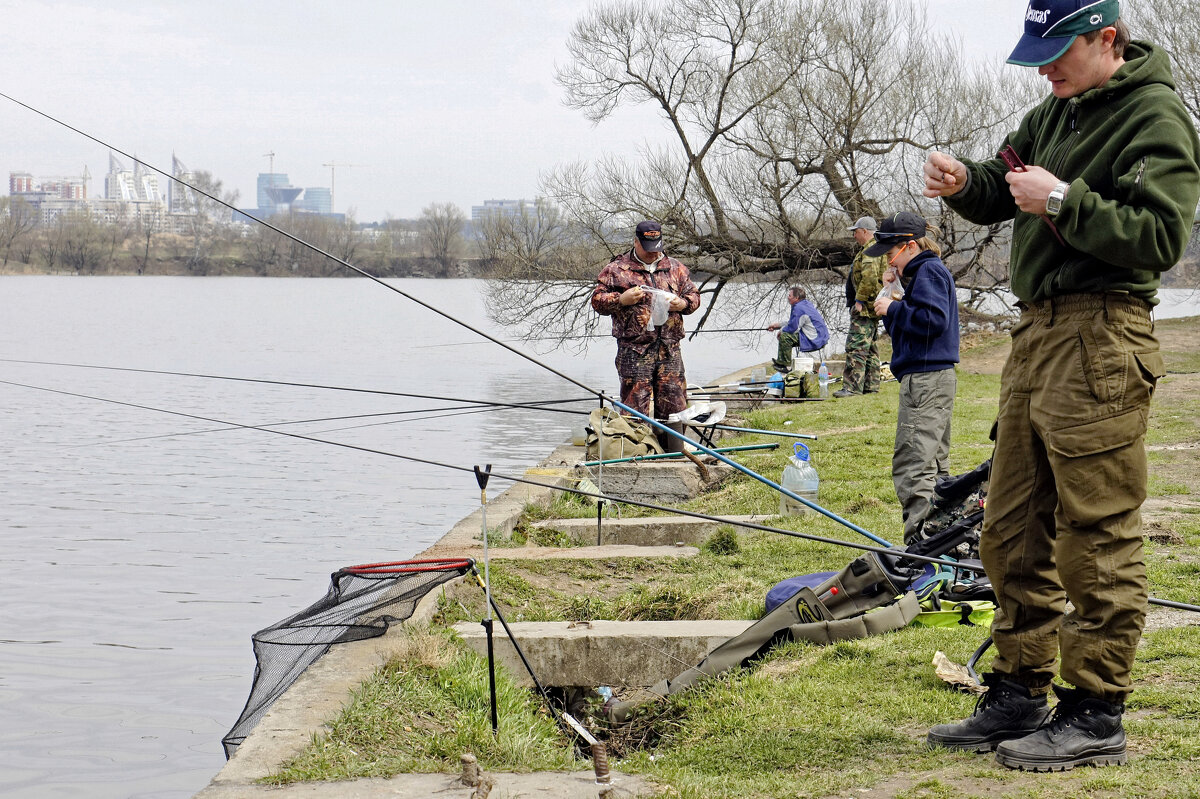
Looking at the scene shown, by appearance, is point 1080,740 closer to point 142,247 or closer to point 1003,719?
point 1003,719

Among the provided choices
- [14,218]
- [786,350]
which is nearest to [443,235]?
[14,218]

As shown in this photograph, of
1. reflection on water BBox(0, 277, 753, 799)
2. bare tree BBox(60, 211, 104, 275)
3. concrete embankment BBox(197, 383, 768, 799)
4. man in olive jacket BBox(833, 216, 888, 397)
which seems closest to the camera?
concrete embankment BBox(197, 383, 768, 799)

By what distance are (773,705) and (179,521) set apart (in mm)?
8573

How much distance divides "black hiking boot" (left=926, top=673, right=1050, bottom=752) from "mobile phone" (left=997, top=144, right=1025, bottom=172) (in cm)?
147

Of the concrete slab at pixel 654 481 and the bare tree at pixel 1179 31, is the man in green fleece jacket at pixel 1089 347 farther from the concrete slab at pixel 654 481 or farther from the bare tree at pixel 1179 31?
the bare tree at pixel 1179 31

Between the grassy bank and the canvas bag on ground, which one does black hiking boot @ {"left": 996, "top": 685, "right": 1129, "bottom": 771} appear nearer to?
the grassy bank

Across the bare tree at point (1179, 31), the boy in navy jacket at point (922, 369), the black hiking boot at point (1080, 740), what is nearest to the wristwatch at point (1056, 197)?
the black hiking boot at point (1080, 740)

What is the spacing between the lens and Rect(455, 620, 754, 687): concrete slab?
5.01m

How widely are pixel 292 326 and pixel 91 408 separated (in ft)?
80.0

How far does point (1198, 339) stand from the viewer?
22.1 meters

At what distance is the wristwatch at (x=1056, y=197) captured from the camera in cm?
297

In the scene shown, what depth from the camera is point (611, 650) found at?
5.10 metres

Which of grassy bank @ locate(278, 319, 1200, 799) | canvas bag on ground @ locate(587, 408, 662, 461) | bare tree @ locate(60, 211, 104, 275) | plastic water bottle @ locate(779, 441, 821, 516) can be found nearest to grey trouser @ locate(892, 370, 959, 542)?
grassy bank @ locate(278, 319, 1200, 799)

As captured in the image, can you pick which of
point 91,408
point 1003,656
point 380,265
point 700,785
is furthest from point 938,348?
point 380,265
